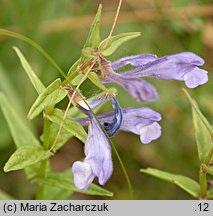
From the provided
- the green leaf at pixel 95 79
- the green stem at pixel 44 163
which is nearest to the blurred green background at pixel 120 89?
the green stem at pixel 44 163

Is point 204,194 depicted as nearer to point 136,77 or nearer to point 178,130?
point 136,77

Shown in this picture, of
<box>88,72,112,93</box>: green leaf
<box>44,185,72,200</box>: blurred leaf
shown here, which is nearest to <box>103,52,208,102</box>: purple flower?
<box>88,72,112,93</box>: green leaf

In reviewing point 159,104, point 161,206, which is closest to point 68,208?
point 161,206

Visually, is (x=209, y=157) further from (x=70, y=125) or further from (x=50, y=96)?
(x=50, y=96)

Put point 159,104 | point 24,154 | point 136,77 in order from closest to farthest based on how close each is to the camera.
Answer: point 136,77 → point 24,154 → point 159,104

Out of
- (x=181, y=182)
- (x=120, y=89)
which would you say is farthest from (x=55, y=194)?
(x=120, y=89)

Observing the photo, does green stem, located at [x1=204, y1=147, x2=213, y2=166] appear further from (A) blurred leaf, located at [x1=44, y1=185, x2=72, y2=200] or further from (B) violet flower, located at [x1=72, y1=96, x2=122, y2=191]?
(A) blurred leaf, located at [x1=44, y1=185, x2=72, y2=200]

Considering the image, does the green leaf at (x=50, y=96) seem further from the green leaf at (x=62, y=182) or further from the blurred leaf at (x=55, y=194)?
the blurred leaf at (x=55, y=194)
